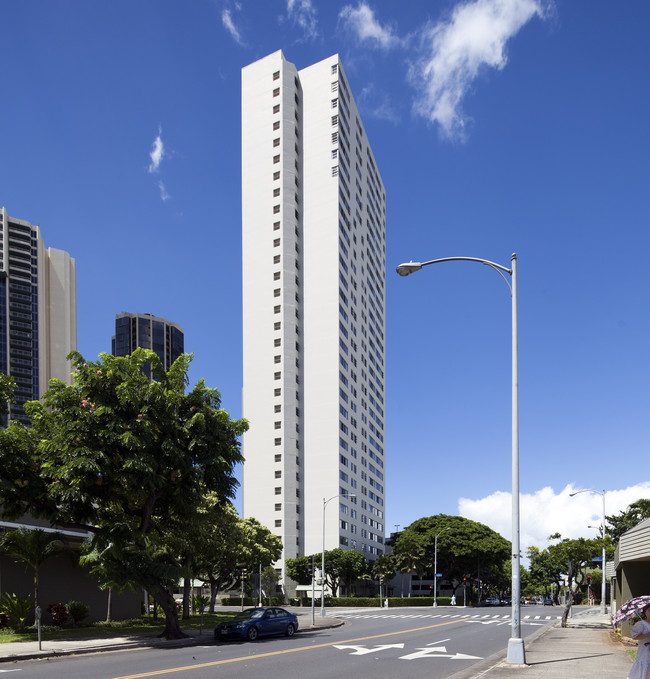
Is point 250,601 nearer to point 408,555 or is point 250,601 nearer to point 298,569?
Result: point 298,569

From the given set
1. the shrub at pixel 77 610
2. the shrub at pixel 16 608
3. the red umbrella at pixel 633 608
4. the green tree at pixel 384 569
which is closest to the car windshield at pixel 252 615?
the shrub at pixel 16 608

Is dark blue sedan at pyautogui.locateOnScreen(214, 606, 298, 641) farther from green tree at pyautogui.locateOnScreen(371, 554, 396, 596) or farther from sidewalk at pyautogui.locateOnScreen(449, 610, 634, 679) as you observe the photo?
green tree at pyautogui.locateOnScreen(371, 554, 396, 596)

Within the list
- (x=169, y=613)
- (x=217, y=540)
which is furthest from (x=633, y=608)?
(x=217, y=540)

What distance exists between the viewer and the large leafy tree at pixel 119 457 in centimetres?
2527

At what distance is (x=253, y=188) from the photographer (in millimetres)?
103938

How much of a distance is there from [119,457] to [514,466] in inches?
598

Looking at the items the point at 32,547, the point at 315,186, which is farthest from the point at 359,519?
the point at 32,547

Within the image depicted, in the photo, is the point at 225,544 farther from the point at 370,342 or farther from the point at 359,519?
the point at 370,342

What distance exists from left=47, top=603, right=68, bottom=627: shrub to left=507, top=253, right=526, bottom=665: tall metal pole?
2272 cm

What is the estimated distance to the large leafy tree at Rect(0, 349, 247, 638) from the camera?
25266mm

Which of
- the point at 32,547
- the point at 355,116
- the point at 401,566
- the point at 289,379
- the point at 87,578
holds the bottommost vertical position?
the point at 401,566

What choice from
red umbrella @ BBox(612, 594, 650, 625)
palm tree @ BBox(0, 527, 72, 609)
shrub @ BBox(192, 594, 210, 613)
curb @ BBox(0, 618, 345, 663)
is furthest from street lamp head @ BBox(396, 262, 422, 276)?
shrub @ BBox(192, 594, 210, 613)

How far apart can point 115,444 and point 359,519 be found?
8393cm

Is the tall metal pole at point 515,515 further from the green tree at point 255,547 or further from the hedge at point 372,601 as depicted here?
the hedge at point 372,601
